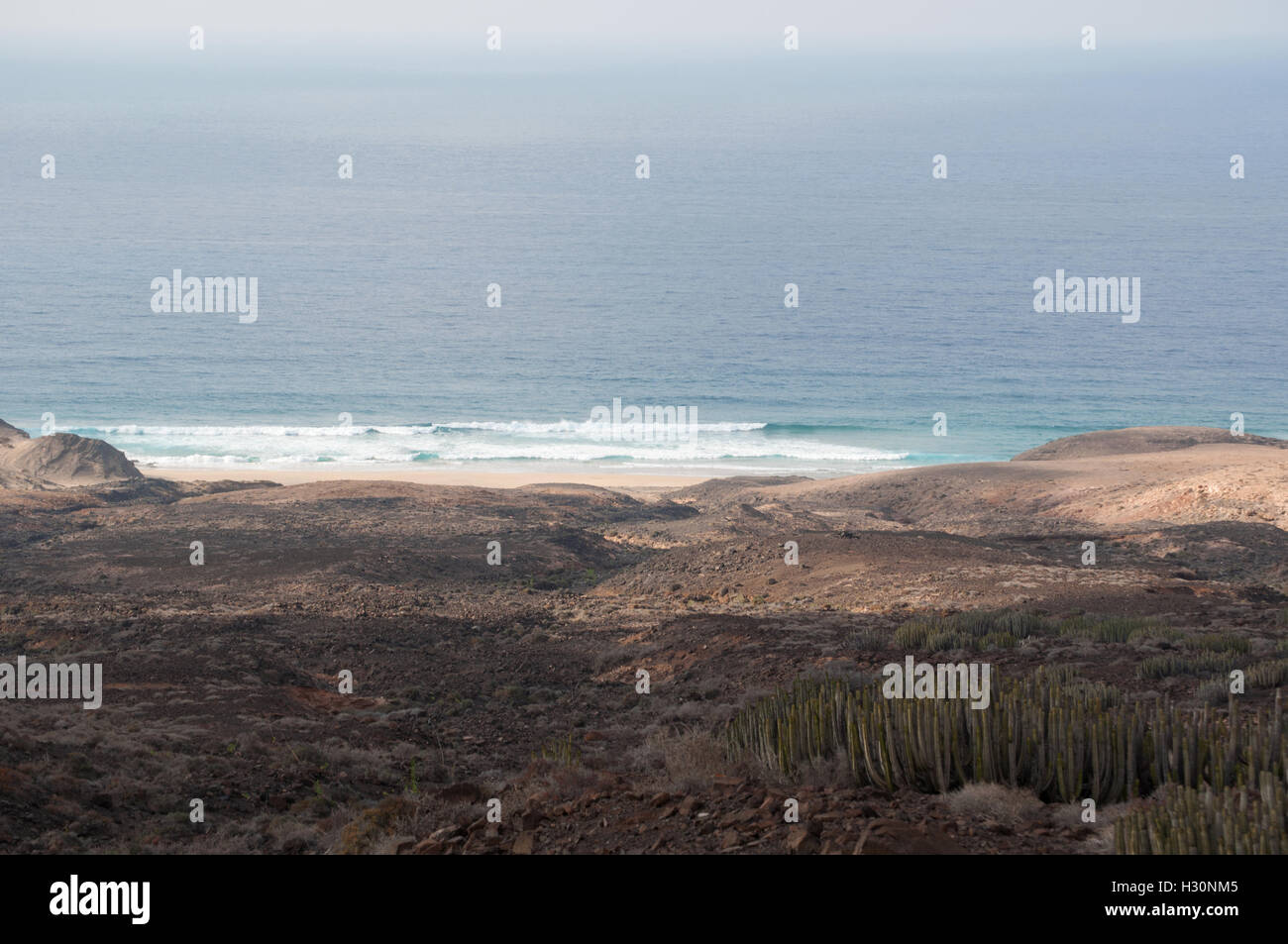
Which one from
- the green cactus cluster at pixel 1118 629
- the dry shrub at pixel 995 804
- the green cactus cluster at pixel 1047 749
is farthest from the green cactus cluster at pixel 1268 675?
the dry shrub at pixel 995 804

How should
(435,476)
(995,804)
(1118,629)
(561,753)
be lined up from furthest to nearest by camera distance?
1. (435,476)
2. (1118,629)
3. (561,753)
4. (995,804)

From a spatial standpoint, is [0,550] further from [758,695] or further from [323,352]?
[323,352]

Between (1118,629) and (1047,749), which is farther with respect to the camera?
(1118,629)

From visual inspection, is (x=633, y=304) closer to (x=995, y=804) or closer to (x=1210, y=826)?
(x=995, y=804)

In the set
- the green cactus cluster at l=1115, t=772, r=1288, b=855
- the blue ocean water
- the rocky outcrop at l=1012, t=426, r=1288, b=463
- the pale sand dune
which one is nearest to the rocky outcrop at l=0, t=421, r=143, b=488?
the pale sand dune

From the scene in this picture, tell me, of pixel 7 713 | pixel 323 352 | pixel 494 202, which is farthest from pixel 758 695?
pixel 494 202

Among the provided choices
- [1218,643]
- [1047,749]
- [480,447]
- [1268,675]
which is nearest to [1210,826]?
[1047,749]
